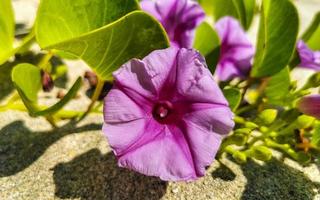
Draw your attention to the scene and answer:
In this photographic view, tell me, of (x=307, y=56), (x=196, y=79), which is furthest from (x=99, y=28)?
(x=307, y=56)

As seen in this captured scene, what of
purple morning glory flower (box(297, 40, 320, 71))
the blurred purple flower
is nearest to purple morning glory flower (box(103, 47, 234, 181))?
the blurred purple flower

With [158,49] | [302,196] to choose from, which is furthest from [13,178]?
[302,196]

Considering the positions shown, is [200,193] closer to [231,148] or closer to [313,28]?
[231,148]

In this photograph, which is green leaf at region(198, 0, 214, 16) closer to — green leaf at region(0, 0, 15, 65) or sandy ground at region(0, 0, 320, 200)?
sandy ground at region(0, 0, 320, 200)

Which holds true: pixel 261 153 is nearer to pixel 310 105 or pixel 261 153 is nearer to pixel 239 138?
pixel 239 138

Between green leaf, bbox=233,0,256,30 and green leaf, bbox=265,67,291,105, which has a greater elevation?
green leaf, bbox=233,0,256,30

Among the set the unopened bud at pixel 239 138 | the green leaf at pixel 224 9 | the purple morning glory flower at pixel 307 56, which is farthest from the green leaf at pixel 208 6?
the unopened bud at pixel 239 138
